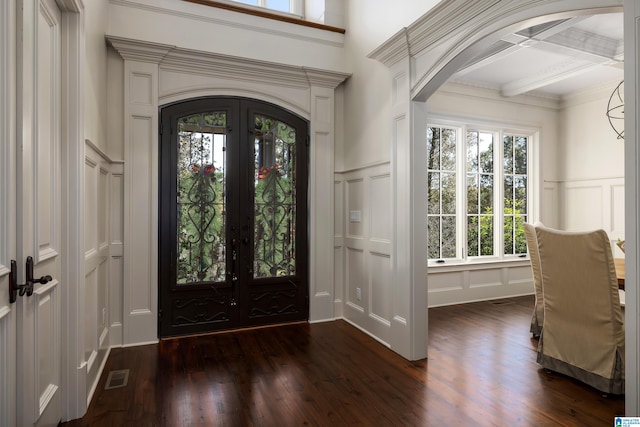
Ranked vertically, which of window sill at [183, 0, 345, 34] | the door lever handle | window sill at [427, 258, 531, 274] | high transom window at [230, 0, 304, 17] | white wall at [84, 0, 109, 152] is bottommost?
window sill at [427, 258, 531, 274]

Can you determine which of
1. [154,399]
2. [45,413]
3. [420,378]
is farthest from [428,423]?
[45,413]

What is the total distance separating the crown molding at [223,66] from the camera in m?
3.41

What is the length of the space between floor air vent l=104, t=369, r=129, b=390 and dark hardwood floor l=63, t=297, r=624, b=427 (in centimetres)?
4

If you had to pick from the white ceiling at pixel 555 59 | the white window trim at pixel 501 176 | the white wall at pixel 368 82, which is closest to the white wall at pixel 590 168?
the white ceiling at pixel 555 59

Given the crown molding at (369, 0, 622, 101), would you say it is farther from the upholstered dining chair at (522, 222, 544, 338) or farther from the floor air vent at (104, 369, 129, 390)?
the floor air vent at (104, 369, 129, 390)

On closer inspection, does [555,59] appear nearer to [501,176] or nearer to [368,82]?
[501,176]

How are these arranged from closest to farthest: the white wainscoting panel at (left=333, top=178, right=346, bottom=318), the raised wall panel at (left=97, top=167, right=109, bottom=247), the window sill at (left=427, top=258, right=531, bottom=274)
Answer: the raised wall panel at (left=97, top=167, right=109, bottom=247) → the white wainscoting panel at (left=333, top=178, right=346, bottom=318) → the window sill at (left=427, top=258, right=531, bottom=274)

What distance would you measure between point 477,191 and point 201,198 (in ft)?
12.0

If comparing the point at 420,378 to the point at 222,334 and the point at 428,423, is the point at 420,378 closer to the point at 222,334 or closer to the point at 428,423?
the point at 428,423

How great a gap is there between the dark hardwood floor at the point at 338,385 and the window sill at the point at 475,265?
3.69 feet

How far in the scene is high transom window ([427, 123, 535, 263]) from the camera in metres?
4.90

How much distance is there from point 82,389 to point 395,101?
310cm

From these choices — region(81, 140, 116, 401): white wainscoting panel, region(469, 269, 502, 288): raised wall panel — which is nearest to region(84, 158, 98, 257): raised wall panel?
region(81, 140, 116, 401): white wainscoting panel

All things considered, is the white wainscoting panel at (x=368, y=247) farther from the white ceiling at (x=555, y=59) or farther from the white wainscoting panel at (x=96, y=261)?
the white wainscoting panel at (x=96, y=261)
